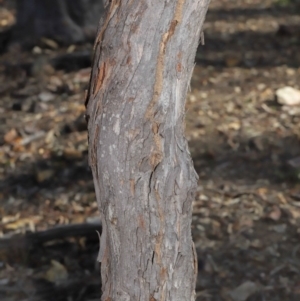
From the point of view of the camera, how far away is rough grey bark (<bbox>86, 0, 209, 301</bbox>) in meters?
2.09

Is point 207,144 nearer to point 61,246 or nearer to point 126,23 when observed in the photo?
point 61,246

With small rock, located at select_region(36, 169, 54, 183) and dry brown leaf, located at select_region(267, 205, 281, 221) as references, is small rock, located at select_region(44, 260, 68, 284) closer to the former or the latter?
small rock, located at select_region(36, 169, 54, 183)

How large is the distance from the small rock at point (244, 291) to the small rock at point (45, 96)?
269 cm

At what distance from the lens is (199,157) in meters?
4.77

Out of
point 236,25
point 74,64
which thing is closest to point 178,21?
point 74,64

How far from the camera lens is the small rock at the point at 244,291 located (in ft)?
11.7

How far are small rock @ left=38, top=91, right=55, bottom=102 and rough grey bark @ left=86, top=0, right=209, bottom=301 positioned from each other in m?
3.54

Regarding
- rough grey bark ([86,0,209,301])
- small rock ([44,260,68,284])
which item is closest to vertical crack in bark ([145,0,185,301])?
rough grey bark ([86,0,209,301])

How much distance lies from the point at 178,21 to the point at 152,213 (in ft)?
1.90

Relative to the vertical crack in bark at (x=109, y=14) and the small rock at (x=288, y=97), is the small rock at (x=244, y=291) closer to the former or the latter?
the vertical crack in bark at (x=109, y=14)

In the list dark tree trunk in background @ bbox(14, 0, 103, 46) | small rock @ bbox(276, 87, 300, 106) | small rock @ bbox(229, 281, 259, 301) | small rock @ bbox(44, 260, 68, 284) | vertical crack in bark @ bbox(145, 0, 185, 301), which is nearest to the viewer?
vertical crack in bark @ bbox(145, 0, 185, 301)

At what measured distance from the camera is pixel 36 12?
22.2 feet

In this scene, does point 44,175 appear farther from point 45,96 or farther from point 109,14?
point 109,14

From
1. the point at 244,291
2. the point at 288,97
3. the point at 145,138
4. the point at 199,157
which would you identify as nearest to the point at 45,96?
the point at 199,157
